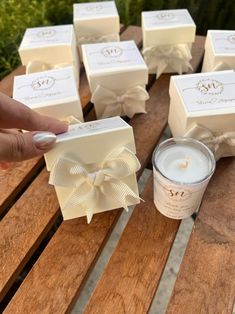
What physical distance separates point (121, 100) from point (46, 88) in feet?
0.56

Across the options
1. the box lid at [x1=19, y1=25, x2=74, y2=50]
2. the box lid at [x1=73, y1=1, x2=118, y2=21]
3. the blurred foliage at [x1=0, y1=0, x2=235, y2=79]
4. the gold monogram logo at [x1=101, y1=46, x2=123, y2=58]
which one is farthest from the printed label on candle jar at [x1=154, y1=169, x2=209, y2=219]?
the blurred foliage at [x1=0, y1=0, x2=235, y2=79]

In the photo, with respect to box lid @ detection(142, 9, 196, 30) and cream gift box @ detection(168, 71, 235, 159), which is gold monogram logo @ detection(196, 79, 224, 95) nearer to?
cream gift box @ detection(168, 71, 235, 159)

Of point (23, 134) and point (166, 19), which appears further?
point (166, 19)

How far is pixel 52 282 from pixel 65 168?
0.18 meters

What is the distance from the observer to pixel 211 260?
529mm

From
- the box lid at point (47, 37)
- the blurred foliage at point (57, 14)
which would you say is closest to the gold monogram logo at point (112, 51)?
the box lid at point (47, 37)

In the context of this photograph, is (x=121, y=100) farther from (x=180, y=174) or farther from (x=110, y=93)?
(x=180, y=174)

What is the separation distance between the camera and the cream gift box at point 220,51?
29.3 inches

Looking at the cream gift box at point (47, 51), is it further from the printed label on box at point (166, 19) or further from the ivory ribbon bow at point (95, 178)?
the ivory ribbon bow at point (95, 178)

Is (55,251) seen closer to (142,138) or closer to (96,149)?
(96,149)

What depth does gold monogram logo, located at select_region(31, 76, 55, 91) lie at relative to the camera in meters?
0.67

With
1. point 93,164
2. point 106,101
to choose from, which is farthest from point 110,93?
point 93,164

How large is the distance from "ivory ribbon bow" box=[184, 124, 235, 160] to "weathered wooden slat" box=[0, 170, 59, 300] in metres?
0.29

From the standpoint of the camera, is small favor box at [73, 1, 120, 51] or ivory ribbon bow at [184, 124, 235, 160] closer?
ivory ribbon bow at [184, 124, 235, 160]
